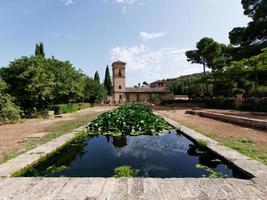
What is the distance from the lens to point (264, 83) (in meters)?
26.7

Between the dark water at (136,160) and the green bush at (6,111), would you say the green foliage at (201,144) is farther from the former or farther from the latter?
the green bush at (6,111)

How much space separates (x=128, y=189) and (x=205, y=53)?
113 feet

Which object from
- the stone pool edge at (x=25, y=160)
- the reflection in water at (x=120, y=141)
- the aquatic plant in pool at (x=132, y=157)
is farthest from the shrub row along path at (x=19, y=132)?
the reflection in water at (x=120, y=141)

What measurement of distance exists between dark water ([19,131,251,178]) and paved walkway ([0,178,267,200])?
2.27 feet

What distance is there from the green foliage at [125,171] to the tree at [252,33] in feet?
76.8

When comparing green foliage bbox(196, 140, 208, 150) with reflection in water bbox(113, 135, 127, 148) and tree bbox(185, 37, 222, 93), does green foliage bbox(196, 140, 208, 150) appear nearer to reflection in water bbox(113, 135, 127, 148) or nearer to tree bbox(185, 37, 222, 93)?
reflection in water bbox(113, 135, 127, 148)

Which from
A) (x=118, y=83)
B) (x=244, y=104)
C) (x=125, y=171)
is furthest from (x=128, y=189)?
(x=118, y=83)

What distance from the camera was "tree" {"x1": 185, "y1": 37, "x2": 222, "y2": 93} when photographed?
33750 mm

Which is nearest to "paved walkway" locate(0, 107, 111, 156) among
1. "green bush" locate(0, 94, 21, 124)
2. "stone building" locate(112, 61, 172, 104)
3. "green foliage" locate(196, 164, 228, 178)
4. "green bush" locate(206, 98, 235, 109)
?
"green bush" locate(0, 94, 21, 124)

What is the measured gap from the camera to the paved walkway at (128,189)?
2906mm

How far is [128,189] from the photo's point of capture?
10.4 ft

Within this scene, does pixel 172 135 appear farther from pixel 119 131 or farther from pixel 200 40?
pixel 200 40

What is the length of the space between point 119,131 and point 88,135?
1205mm

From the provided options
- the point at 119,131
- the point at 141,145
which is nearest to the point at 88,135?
the point at 119,131
